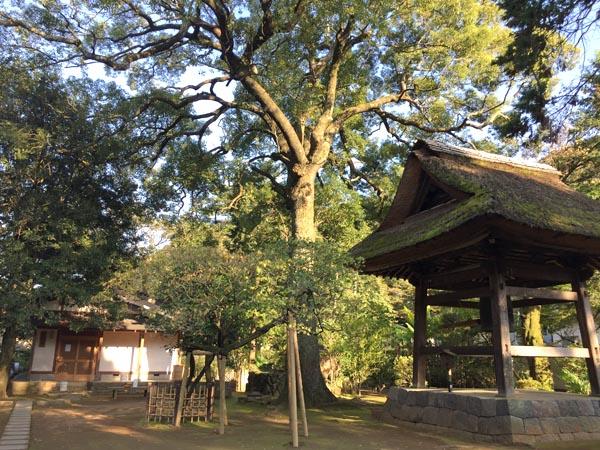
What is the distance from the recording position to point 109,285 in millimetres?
21188

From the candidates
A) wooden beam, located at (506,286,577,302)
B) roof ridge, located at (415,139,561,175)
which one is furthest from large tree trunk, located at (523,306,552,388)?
roof ridge, located at (415,139,561,175)

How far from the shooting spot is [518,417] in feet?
26.7

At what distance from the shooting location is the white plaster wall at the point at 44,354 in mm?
24125

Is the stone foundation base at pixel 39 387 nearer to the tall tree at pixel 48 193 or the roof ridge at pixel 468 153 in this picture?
the tall tree at pixel 48 193

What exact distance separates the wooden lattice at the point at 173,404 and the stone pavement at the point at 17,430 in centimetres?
252

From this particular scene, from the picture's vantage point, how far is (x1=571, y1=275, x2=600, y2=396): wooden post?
988 cm

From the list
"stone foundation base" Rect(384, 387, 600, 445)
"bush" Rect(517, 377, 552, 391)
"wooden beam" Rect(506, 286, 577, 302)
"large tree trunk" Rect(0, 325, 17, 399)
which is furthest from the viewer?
"large tree trunk" Rect(0, 325, 17, 399)

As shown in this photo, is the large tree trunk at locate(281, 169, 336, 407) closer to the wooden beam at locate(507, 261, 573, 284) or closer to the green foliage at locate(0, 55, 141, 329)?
the wooden beam at locate(507, 261, 573, 284)

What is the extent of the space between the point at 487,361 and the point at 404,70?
11093 mm

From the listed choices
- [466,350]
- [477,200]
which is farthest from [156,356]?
[477,200]

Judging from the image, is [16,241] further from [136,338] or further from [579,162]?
[579,162]

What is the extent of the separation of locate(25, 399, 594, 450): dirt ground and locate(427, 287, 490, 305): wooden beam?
2917 mm

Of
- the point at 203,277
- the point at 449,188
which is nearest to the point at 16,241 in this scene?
the point at 203,277

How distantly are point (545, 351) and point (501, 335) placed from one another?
3.63 feet
